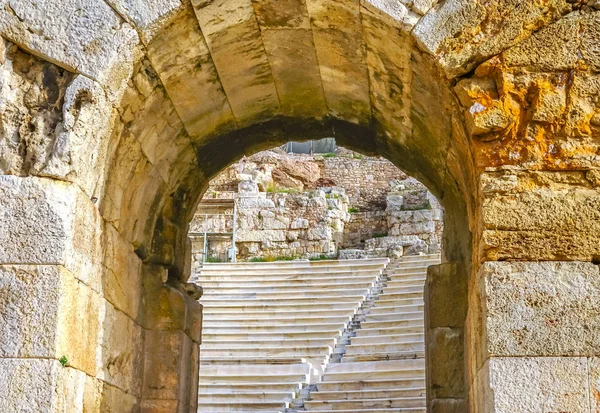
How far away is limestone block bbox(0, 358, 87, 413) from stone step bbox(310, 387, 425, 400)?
6637mm

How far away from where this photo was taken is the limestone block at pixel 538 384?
430 centimetres

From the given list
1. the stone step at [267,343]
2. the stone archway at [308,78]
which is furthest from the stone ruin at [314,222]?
the stone archway at [308,78]

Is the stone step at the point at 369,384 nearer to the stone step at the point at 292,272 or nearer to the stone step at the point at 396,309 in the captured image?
the stone step at the point at 396,309

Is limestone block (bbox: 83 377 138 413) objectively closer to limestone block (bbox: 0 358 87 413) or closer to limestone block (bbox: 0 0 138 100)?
limestone block (bbox: 0 358 87 413)

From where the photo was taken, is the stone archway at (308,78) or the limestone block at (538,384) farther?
the stone archway at (308,78)

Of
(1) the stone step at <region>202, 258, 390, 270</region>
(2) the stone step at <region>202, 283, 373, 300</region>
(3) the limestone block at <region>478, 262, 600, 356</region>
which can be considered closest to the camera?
(3) the limestone block at <region>478, 262, 600, 356</region>

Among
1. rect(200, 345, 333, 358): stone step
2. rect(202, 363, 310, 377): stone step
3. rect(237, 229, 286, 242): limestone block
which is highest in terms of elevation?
rect(237, 229, 286, 242): limestone block

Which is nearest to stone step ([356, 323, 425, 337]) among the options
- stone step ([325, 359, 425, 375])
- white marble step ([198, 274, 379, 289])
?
stone step ([325, 359, 425, 375])

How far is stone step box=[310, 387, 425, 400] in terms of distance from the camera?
35.0 ft

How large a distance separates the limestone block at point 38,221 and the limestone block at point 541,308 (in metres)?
2.28

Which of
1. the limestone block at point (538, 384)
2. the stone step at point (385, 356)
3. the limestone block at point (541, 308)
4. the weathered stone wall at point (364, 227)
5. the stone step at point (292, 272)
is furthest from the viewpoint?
the weathered stone wall at point (364, 227)

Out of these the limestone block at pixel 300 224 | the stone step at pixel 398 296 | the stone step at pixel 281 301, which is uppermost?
the limestone block at pixel 300 224

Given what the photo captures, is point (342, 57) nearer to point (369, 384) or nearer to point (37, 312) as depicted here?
point (37, 312)

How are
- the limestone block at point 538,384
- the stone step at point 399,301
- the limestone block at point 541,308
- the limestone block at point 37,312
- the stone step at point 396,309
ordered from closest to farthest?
the limestone block at point 538,384 → the limestone block at point 541,308 → the limestone block at point 37,312 → the stone step at point 396,309 → the stone step at point 399,301
